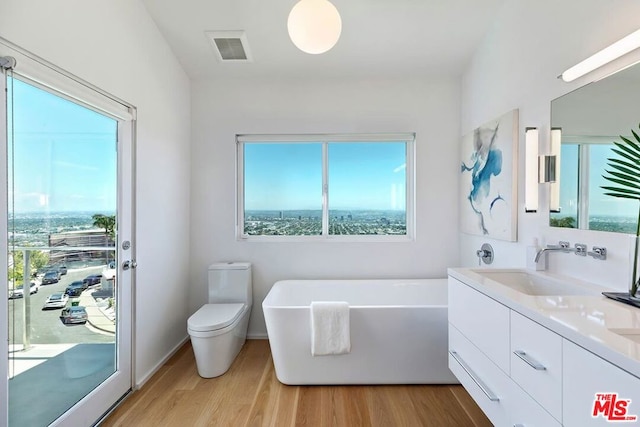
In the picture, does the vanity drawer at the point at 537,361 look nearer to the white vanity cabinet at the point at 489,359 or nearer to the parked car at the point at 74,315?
the white vanity cabinet at the point at 489,359

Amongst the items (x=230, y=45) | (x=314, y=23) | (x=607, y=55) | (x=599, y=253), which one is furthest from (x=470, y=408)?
(x=230, y=45)

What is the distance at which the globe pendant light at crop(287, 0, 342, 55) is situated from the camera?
58.9 inches

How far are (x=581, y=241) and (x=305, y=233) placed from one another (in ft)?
7.06

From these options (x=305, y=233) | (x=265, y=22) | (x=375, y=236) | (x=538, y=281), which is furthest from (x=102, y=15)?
(x=538, y=281)

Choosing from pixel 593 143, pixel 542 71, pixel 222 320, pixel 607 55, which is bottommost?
pixel 222 320

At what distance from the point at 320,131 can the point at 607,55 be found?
2069 millimetres

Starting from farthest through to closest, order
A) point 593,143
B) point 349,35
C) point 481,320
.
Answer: point 349,35, point 593,143, point 481,320

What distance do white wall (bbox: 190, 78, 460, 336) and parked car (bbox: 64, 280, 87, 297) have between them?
1267 millimetres

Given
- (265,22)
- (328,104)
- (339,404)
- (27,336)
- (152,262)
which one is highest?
(265,22)

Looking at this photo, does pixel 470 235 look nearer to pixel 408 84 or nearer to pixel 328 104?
pixel 408 84

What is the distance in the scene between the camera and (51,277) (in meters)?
1.53

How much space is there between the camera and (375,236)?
120 inches

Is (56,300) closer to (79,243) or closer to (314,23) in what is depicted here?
(79,243)

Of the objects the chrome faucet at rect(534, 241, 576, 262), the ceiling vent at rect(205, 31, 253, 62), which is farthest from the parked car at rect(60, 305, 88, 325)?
the chrome faucet at rect(534, 241, 576, 262)
